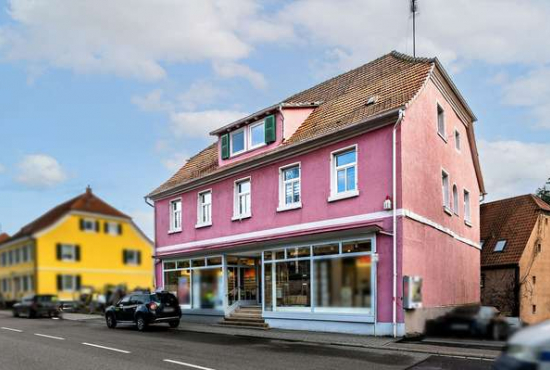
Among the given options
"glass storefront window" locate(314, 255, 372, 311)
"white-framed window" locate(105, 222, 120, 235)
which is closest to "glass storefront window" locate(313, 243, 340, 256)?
"glass storefront window" locate(314, 255, 372, 311)

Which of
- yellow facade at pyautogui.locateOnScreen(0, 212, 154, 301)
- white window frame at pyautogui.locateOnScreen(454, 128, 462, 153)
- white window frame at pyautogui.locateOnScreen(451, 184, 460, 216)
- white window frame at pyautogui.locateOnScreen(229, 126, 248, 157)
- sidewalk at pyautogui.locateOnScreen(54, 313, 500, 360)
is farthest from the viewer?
white window frame at pyautogui.locateOnScreen(454, 128, 462, 153)

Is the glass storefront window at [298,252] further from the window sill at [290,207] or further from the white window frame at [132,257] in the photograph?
the white window frame at [132,257]

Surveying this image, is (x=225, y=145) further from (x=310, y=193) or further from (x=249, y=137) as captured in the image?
(x=310, y=193)

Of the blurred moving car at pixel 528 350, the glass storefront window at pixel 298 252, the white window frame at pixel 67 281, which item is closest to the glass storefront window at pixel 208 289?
the glass storefront window at pixel 298 252

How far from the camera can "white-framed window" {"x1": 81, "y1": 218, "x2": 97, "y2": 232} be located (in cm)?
1219

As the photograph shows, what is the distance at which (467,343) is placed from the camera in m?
14.5

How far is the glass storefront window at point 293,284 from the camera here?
62.4ft

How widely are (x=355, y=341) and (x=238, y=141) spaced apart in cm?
1137

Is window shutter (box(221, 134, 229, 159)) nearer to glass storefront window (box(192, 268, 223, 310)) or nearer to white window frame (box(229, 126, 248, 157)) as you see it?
white window frame (box(229, 126, 248, 157))

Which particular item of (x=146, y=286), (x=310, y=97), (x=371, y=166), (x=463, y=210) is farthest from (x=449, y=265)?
(x=146, y=286)

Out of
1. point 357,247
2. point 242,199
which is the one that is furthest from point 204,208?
point 357,247

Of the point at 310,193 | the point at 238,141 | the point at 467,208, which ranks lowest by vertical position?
the point at 467,208

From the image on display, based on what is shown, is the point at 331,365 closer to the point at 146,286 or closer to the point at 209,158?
the point at 146,286

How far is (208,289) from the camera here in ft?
79.5
